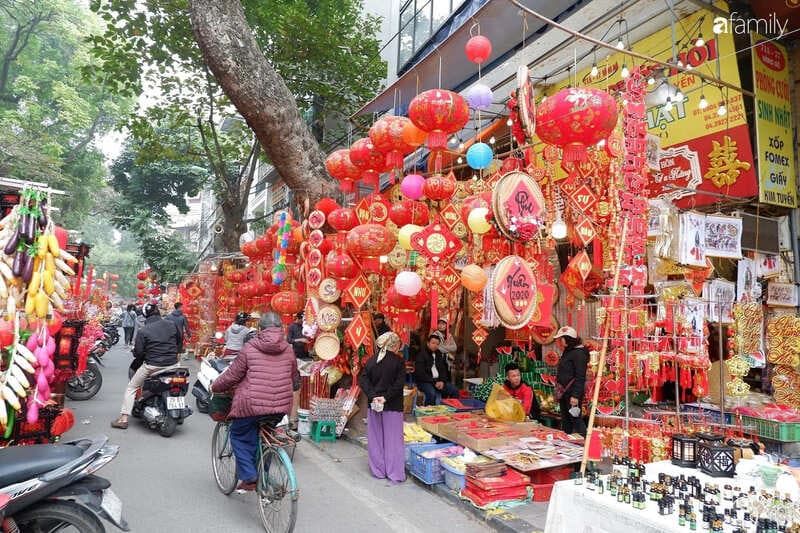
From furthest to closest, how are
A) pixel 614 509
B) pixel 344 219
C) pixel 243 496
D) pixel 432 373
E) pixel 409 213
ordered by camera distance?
pixel 432 373
pixel 344 219
pixel 409 213
pixel 243 496
pixel 614 509

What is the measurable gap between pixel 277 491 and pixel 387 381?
1990mm

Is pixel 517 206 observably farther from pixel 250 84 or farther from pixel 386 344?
pixel 250 84

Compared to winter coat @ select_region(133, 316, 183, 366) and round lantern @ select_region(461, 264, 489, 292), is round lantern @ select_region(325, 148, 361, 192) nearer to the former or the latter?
round lantern @ select_region(461, 264, 489, 292)

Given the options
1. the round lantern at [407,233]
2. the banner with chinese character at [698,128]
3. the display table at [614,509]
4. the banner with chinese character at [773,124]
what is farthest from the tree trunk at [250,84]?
the display table at [614,509]

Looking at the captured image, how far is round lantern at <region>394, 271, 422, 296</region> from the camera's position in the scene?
6445 millimetres

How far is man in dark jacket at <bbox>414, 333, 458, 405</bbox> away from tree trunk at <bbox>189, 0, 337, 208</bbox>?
3.75 meters

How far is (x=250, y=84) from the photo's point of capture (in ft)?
25.1

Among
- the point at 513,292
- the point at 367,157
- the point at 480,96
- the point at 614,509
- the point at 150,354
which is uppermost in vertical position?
the point at 480,96

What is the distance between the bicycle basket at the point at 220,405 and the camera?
16.7 feet

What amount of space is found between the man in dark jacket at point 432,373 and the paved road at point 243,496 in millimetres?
2047

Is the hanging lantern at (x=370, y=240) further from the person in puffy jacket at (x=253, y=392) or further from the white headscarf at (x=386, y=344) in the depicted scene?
the person in puffy jacket at (x=253, y=392)

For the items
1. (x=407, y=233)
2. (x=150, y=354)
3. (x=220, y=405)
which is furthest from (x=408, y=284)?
(x=150, y=354)

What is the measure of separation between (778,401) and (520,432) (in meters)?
3.21

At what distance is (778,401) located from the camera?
6410mm
